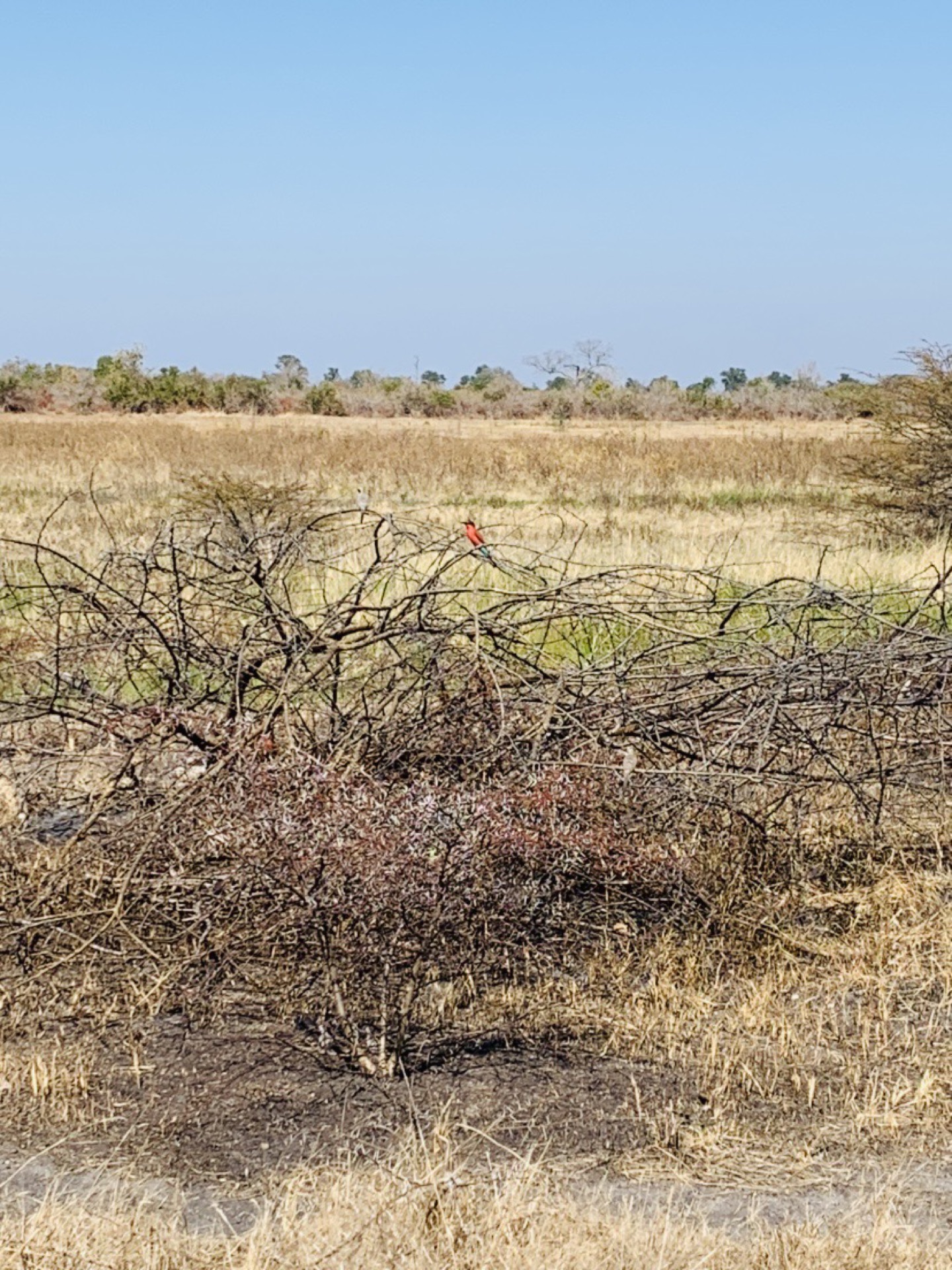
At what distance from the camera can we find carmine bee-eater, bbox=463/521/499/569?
4.80m

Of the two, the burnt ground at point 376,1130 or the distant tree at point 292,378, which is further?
the distant tree at point 292,378

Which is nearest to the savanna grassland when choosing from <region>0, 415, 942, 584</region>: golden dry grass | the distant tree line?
<region>0, 415, 942, 584</region>: golden dry grass

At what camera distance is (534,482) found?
1003 inches

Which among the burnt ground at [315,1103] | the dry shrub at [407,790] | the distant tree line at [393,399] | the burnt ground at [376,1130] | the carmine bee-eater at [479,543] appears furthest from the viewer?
the distant tree line at [393,399]

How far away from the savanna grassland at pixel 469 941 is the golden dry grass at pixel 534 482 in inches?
284

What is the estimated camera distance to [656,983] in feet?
15.6

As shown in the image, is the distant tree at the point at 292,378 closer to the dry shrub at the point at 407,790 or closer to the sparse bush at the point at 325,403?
the sparse bush at the point at 325,403

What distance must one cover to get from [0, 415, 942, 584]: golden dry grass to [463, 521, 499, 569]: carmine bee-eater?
665cm

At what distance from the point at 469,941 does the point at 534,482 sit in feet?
69.8

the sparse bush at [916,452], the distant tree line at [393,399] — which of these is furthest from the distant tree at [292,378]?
the sparse bush at [916,452]

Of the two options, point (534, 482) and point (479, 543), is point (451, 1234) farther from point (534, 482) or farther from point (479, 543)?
point (534, 482)

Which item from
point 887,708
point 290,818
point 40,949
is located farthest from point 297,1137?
point 887,708

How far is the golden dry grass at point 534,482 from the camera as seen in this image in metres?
15.9

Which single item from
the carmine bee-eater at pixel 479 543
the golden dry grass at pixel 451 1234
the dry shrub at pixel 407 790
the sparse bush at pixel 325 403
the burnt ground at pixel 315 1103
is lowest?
the burnt ground at pixel 315 1103
